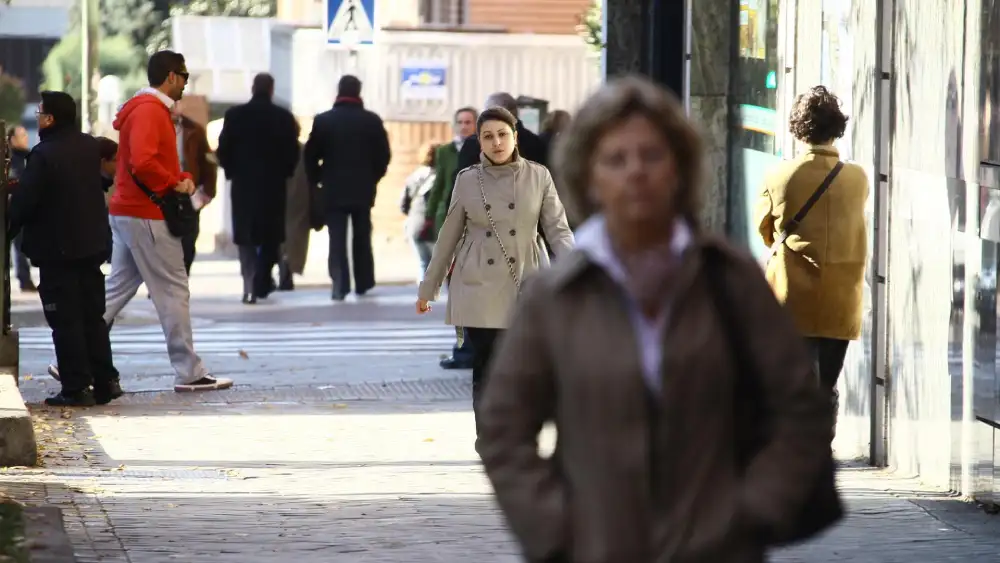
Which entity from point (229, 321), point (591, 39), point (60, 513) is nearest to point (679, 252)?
point (60, 513)

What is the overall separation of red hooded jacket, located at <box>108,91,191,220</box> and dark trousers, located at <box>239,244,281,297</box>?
6085mm

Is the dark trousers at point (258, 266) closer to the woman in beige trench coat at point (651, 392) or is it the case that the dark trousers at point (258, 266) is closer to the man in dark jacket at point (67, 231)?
the man in dark jacket at point (67, 231)

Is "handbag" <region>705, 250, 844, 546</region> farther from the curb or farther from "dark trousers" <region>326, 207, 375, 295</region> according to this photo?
"dark trousers" <region>326, 207, 375, 295</region>

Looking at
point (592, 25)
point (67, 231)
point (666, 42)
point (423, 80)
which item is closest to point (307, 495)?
point (67, 231)

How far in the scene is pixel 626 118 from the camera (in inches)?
126

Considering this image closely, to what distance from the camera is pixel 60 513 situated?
23.3 feet

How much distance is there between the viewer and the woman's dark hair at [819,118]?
802 cm

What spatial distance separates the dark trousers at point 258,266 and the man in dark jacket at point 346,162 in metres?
0.55

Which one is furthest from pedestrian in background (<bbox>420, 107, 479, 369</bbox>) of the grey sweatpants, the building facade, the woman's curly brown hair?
the woman's curly brown hair

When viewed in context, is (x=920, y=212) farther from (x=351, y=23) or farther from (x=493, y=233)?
(x=351, y=23)

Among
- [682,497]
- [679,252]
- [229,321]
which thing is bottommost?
[229,321]

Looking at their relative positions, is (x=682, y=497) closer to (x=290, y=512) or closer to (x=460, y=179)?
(x=290, y=512)

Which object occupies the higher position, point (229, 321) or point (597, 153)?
point (597, 153)

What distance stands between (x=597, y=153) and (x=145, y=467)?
600 centimetres
